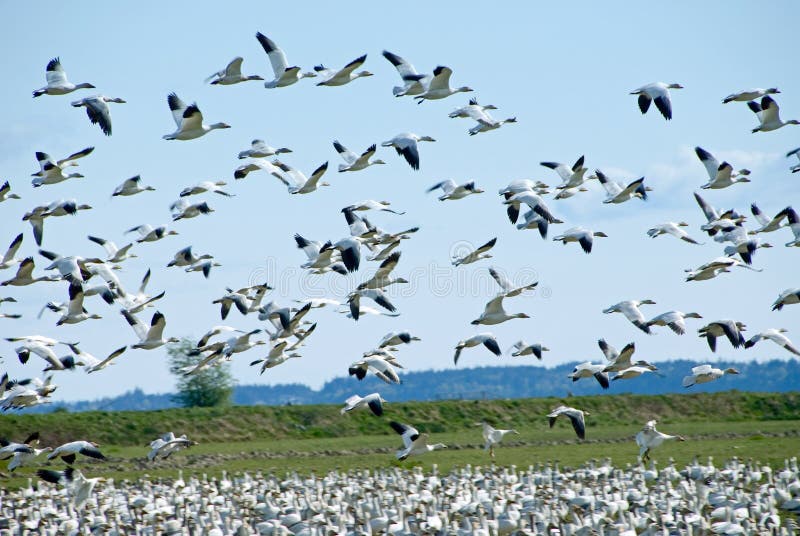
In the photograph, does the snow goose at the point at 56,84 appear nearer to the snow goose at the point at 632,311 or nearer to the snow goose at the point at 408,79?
the snow goose at the point at 408,79

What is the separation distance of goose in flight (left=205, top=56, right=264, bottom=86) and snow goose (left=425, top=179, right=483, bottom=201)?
4.55 metres

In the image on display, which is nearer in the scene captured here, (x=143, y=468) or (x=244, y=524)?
(x=244, y=524)

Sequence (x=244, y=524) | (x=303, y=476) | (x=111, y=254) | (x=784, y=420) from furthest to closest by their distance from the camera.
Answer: (x=784, y=420) < (x=303, y=476) < (x=111, y=254) < (x=244, y=524)

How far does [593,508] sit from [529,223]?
566 centimetres

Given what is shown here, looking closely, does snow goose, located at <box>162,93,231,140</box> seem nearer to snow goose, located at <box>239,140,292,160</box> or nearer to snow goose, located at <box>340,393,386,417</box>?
snow goose, located at <box>239,140,292,160</box>

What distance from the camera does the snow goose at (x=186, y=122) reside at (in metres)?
20.8

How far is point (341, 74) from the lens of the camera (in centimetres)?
2167

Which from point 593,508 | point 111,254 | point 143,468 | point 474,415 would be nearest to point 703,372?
point 593,508

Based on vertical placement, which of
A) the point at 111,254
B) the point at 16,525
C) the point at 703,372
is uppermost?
the point at 111,254

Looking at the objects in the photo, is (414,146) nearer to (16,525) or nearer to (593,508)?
(593,508)

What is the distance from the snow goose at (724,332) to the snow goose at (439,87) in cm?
673

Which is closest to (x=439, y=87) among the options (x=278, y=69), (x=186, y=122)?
(x=278, y=69)

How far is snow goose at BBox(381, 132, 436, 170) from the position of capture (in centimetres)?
2158

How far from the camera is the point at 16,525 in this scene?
22.8m
